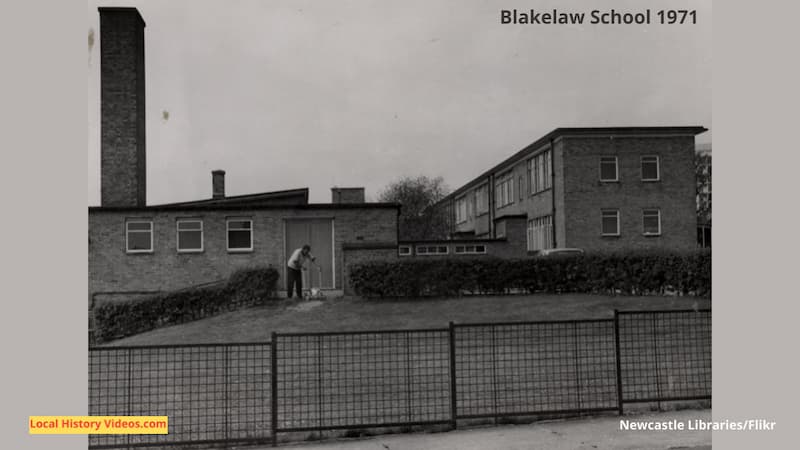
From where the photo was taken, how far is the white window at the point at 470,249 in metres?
19.2

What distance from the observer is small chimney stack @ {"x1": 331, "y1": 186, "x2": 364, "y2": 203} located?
874 inches

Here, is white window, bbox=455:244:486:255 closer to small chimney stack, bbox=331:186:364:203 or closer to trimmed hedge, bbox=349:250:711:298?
trimmed hedge, bbox=349:250:711:298

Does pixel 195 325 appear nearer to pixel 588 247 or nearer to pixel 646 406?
pixel 646 406

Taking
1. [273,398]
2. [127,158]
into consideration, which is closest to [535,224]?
[127,158]

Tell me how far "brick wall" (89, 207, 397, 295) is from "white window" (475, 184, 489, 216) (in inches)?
620

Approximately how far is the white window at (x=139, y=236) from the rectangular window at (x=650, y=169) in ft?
55.7

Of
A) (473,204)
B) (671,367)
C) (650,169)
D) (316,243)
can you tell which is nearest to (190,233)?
(316,243)

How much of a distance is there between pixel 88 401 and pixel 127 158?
1488cm

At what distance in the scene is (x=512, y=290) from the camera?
58.0ft

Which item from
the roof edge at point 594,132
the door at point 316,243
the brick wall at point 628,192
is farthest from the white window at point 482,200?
the door at point 316,243

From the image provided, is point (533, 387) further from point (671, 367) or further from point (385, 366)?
point (385, 366)

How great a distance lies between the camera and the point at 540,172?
27.8 meters

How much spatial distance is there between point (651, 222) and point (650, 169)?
196cm

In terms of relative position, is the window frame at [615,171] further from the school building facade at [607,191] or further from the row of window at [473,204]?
the row of window at [473,204]
